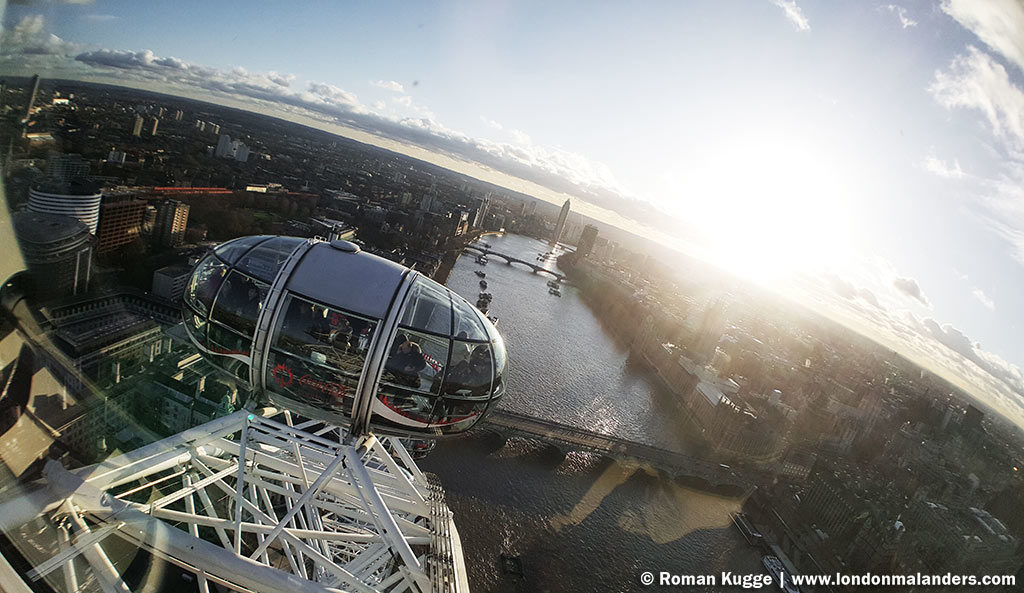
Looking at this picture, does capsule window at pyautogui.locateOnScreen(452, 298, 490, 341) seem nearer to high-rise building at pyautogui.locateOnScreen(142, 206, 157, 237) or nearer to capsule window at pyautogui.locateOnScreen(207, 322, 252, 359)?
capsule window at pyautogui.locateOnScreen(207, 322, 252, 359)

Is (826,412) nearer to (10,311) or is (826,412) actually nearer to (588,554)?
(588,554)

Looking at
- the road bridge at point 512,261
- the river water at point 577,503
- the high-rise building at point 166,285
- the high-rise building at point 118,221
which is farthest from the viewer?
the road bridge at point 512,261

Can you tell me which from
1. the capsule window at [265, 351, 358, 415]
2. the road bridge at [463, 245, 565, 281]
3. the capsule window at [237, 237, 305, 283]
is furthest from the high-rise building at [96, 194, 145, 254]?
the road bridge at [463, 245, 565, 281]

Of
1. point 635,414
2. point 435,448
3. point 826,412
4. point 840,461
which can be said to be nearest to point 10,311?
point 435,448

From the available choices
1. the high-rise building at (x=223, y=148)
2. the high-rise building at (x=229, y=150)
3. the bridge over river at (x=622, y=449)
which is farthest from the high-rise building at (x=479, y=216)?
the bridge over river at (x=622, y=449)

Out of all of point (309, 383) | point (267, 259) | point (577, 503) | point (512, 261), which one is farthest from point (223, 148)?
point (309, 383)

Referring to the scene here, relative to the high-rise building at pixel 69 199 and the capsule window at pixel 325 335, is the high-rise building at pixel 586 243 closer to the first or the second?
the high-rise building at pixel 69 199
